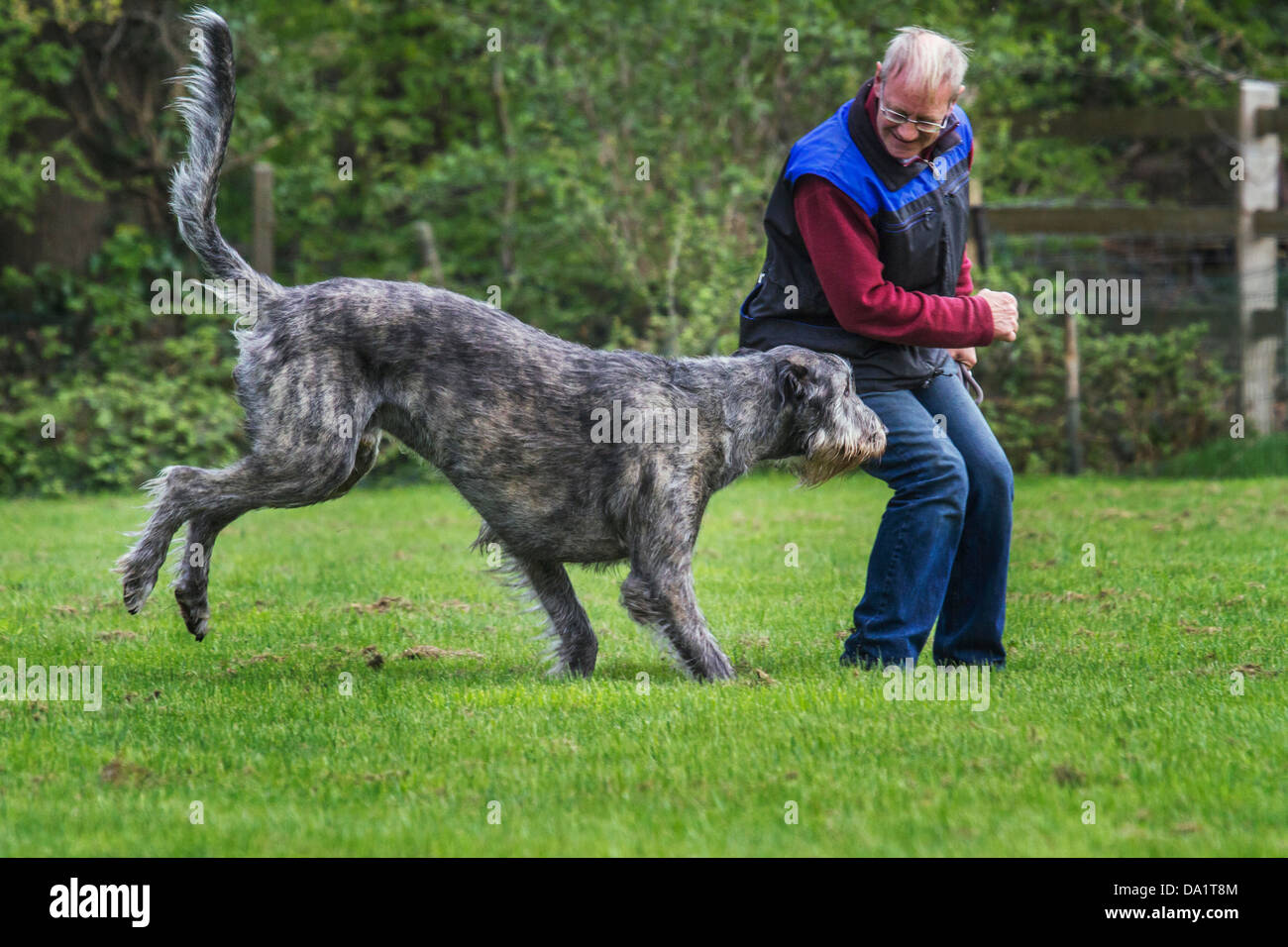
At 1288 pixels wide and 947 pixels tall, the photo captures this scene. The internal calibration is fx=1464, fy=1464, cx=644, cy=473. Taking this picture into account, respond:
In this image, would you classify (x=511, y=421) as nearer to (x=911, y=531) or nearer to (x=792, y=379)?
(x=792, y=379)

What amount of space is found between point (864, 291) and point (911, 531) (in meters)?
0.91

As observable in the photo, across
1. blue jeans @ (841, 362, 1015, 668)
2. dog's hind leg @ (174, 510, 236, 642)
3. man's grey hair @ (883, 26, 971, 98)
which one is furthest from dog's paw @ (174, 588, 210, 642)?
man's grey hair @ (883, 26, 971, 98)

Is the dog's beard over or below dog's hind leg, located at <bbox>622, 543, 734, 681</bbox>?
over

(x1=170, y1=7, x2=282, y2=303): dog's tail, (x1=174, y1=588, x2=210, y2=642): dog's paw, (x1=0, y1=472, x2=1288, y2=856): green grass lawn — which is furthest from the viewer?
(x1=174, y1=588, x2=210, y2=642): dog's paw

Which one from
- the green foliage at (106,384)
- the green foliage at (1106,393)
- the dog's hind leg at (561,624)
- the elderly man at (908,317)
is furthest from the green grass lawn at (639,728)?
the green foliage at (106,384)

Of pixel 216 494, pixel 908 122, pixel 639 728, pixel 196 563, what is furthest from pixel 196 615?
pixel 908 122

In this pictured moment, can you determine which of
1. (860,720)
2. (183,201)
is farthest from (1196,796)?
(183,201)

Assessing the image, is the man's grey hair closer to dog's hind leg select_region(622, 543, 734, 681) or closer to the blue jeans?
the blue jeans

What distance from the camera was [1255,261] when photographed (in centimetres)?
1316

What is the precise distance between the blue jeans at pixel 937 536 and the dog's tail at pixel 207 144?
2455 mm

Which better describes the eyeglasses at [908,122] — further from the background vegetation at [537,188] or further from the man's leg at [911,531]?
the background vegetation at [537,188]

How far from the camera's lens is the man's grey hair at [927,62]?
5.10 m

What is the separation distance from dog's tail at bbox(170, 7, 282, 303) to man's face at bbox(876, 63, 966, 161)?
7.66 ft

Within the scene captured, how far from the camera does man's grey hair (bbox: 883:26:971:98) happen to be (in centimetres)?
510
